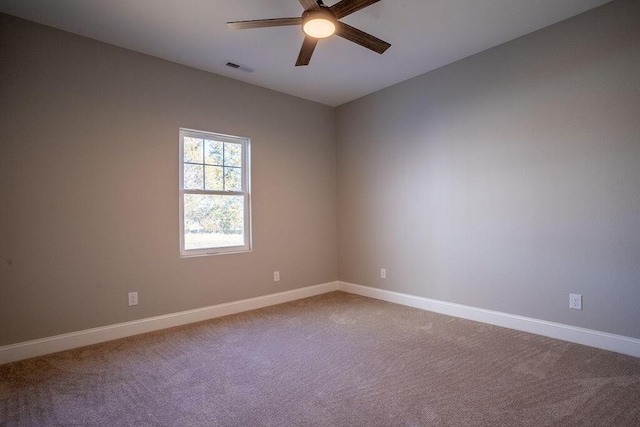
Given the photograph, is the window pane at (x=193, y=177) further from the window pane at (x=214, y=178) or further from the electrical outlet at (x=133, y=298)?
the electrical outlet at (x=133, y=298)

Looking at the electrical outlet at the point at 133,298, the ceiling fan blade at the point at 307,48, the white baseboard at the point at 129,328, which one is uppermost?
the ceiling fan blade at the point at 307,48

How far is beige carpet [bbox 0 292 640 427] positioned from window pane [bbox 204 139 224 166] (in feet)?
6.00

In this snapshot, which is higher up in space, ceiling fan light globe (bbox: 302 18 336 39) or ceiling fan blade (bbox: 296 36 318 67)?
ceiling fan blade (bbox: 296 36 318 67)

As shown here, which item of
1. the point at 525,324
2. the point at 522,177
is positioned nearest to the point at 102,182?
the point at 522,177

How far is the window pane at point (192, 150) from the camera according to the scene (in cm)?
353

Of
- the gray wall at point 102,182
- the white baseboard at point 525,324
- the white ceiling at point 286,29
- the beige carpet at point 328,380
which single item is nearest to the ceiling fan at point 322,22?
the white ceiling at point 286,29

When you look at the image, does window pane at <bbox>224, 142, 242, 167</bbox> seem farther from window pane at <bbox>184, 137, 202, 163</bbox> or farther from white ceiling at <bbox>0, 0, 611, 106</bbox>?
white ceiling at <bbox>0, 0, 611, 106</bbox>

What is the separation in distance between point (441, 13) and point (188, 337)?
3559 millimetres

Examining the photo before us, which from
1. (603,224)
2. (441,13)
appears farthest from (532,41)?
(603,224)

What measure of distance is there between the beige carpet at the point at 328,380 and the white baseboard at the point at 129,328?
0.30 feet

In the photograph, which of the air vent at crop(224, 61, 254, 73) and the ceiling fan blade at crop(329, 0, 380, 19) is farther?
the air vent at crop(224, 61, 254, 73)

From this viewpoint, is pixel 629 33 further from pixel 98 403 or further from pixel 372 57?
pixel 98 403

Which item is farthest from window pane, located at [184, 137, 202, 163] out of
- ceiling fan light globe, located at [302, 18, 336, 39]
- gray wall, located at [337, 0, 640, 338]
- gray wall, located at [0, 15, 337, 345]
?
gray wall, located at [337, 0, 640, 338]

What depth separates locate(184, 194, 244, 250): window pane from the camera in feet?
11.6
